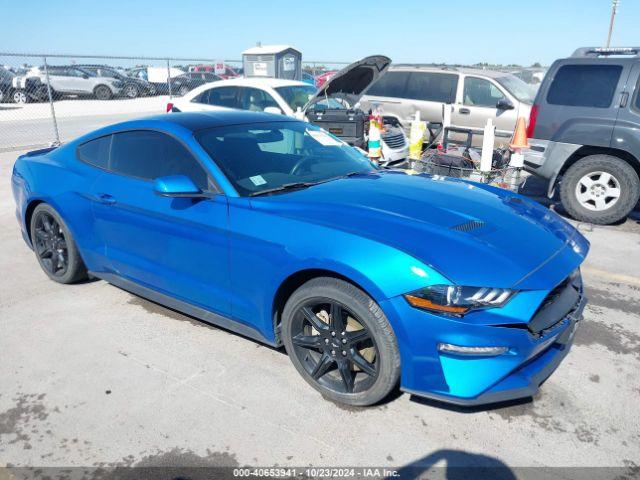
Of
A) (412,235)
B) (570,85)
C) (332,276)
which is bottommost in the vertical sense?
(332,276)

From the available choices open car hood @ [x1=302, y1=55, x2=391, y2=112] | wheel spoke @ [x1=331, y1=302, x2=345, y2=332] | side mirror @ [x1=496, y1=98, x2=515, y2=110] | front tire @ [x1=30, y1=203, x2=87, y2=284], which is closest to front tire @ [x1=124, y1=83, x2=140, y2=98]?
open car hood @ [x1=302, y1=55, x2=391, y2=112]

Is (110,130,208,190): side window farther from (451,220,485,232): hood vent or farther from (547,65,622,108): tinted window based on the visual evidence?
(547,65,622,108): tinted window

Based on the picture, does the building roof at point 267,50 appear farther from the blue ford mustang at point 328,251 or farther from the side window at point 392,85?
the blue ford mustang at point 328,251

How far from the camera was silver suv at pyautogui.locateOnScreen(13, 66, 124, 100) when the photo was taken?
24703 mm

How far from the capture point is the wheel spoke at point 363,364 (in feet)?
8.87

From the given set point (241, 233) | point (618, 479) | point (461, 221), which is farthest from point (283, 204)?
point (618, 479)

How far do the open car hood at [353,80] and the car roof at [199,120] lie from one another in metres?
3.44

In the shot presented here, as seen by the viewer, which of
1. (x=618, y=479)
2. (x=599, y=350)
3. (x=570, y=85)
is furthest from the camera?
(x=570, y=85)

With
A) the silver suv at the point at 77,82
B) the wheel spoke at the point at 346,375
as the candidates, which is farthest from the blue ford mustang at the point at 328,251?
the silver suv at the point at 77,82

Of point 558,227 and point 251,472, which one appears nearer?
point 251,472

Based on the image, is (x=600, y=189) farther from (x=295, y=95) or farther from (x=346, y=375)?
(x=295, y=95)

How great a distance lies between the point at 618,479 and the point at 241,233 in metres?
2.23

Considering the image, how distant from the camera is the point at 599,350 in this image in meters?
3.44

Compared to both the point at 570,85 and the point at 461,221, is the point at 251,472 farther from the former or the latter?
the point at 570,85
